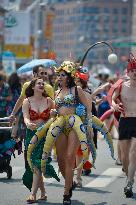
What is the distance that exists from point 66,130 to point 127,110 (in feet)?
4.74

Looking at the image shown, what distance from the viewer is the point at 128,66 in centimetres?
1241

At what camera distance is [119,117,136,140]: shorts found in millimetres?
12406

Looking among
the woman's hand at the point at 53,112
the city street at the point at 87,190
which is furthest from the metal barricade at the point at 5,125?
the woman's hand at the point at 53,112

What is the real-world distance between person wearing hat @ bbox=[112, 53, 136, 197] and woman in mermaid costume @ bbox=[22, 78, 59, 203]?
1108 millimetres

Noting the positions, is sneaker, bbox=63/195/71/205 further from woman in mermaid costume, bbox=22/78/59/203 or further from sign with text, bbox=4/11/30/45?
sign with text, bbox=4/11/30/45

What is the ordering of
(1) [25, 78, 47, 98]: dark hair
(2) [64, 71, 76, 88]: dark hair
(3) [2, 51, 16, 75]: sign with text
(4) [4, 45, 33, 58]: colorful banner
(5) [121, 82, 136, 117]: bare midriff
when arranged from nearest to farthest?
(2) [64, 71, 76, 88]: dark hair
(1) [25, 78, 47, 98]: dark hair
(5) [121, 82, 136, 117]: bare midriff
(3) [2, 51, 16, 75]: sign with text
(4) [4, 45, 33, 58]: colorful banner

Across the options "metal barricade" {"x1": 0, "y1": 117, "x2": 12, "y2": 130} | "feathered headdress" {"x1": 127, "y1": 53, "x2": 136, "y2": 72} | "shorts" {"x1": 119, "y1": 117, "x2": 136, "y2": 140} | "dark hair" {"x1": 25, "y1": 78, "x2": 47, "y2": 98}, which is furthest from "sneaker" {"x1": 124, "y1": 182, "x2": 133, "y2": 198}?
"metal barricade" {"x1": 0, "y1": 117, "x2": 12, "y2": 130}

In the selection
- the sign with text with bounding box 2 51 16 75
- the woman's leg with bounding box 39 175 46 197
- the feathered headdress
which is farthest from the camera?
the sign with text with bounding box 2 51 16 75

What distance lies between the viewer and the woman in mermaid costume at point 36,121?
453 inches

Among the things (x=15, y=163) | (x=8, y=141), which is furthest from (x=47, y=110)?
(x=15, y=163)

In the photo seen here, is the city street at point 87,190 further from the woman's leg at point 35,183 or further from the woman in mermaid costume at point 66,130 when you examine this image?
the woman in mermaid costume at point 66,130

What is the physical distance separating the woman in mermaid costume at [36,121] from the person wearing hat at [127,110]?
1108 millimetres

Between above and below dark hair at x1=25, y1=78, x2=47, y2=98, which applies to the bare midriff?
below

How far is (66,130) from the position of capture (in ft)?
37.1
